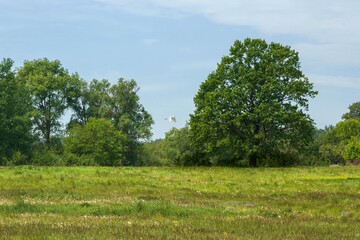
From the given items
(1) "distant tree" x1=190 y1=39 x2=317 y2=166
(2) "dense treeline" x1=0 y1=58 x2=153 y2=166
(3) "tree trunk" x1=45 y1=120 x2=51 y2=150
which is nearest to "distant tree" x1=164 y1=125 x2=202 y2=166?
(2) "dense treeline" x1=0 y1=58 x2=153 y2=166

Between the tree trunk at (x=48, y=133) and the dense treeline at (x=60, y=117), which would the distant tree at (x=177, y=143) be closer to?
the dense treeline at (x=60, y=117)

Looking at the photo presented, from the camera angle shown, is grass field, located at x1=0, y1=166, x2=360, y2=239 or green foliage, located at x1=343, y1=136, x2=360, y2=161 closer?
grass field, located at x1=0, y1=166, x2=360, y2=239

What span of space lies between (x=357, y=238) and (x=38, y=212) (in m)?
10.2

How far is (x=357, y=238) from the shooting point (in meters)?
13.3

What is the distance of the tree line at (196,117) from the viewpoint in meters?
68.4

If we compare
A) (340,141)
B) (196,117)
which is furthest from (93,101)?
(340,141)

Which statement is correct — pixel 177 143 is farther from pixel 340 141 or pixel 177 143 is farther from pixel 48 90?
pixel 48 90

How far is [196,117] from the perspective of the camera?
71.7 meters

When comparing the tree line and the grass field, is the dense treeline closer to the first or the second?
the tree line

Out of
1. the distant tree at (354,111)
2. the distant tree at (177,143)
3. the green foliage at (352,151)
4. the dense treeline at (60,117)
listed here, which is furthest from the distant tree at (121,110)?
the distant tree at (354,111)

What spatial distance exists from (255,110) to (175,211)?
49017mm

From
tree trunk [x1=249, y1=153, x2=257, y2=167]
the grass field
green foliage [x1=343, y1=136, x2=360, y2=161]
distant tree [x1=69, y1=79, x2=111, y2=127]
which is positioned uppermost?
distant tree [x1=69, y1=79, x2=111, y2=127]

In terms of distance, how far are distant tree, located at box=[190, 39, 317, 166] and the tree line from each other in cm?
12

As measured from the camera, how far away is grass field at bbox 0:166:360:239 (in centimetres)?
1375
